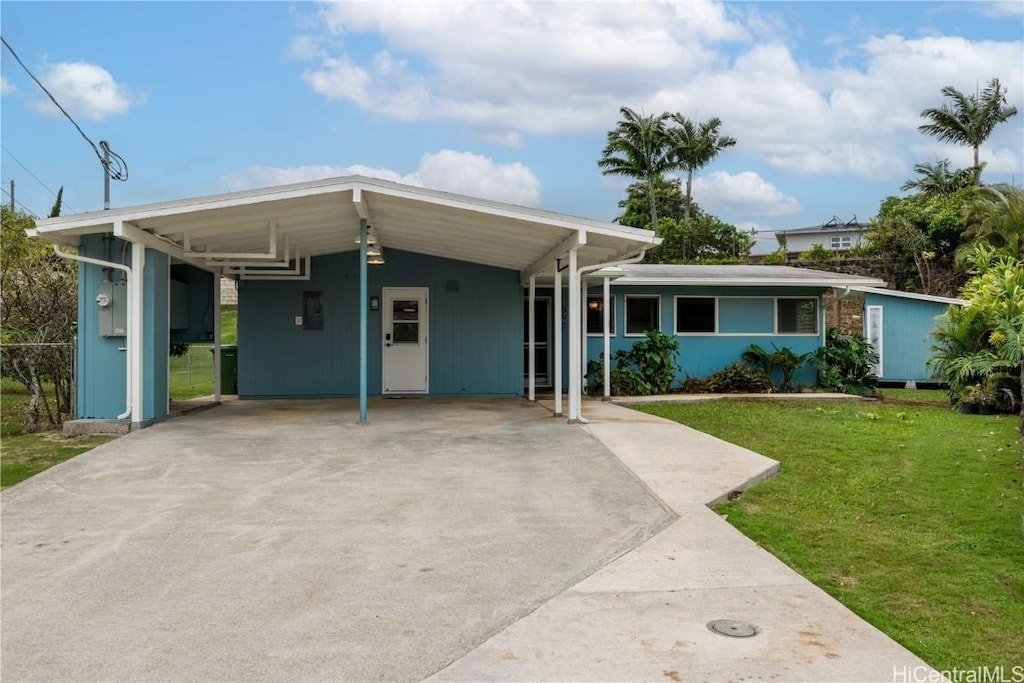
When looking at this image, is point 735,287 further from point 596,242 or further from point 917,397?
point 596,242

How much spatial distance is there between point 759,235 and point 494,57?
74.3 feet

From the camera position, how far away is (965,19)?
44.4 ft

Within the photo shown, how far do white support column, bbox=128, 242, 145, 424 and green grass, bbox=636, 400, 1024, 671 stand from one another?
6873mm

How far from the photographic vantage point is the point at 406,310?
13.2m

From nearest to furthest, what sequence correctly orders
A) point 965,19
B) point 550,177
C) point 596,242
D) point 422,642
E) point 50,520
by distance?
1. point 422,642
2. point 50,520
3. point 596,242
4. point 965,19
5. point 550,177

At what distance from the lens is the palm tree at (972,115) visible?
27.8m

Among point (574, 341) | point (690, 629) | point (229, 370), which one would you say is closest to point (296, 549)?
point (690, 629)

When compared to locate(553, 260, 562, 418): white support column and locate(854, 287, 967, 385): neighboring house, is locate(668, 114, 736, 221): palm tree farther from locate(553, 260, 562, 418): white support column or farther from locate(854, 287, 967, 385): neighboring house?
locate(553, 260, 562, 418): white support column

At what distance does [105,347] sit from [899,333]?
50.2ft

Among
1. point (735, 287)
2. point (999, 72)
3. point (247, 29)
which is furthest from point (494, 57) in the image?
point (999, 72)

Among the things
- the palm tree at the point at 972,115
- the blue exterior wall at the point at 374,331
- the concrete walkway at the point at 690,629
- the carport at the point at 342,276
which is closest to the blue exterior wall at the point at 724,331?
the carport at the point at 342,276

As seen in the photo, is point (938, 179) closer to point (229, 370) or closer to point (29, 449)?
point (229, 370)

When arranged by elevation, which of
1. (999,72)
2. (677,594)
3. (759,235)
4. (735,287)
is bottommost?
(677,594)

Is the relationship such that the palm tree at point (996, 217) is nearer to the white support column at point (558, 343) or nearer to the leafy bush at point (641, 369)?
the leafy bush at point (641, 369)
